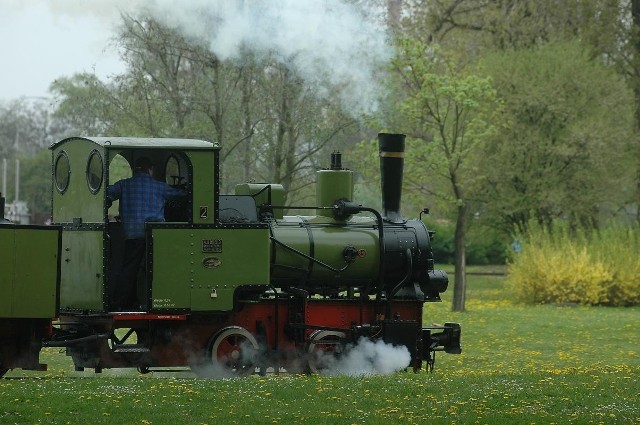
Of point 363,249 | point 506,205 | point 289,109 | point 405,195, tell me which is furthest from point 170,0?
point 506,205

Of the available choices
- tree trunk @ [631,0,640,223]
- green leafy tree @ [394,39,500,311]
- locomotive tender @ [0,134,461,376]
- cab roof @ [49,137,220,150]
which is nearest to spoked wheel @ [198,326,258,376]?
locomotive tender @ [0,134,461,376]

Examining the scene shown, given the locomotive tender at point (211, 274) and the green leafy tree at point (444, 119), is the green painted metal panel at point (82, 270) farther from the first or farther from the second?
the green leafy tree at point (444, 119)

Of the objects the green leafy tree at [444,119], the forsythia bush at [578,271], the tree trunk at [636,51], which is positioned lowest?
the forsythia bush at [578,271]

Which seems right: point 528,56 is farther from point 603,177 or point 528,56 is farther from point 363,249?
point 363,249

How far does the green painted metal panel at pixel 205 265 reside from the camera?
1326 cm

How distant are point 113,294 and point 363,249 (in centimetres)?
319

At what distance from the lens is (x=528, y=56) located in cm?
3941

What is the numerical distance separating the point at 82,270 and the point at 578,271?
847 inches

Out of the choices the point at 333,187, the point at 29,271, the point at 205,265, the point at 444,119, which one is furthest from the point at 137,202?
the point at 444,119

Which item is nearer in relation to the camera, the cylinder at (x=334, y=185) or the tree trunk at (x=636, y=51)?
the cylinder at (x=334, y=185)

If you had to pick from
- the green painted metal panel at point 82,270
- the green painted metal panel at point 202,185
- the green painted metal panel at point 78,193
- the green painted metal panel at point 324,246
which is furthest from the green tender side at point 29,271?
the green painted metal panel at point 324,246

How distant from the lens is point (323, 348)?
14.6 meters

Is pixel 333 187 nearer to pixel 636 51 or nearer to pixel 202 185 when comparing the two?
pixel 202 185

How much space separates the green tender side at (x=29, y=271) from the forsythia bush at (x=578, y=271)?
2213 centimetres
